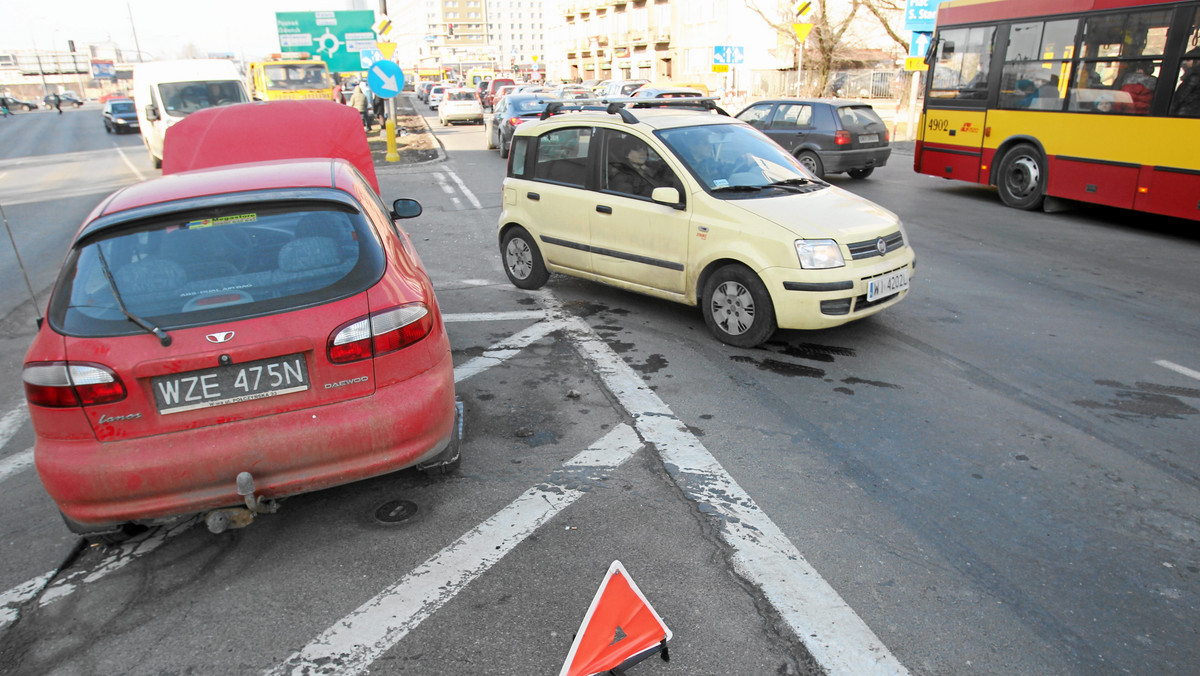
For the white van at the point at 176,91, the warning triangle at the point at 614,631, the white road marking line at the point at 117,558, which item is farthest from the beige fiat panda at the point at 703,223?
the white van at the point at 176,91

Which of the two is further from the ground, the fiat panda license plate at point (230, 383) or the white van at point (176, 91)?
the white van at point (176, 91)

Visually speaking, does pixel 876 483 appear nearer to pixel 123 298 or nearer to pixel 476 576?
pixel 476 576

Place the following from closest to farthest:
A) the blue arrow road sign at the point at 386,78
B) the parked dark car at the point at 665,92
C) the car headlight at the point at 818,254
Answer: the car headlight at the point at 818,254
the blue arrow road sign at the point at 386,78
the parked dark car at the point at 665,92

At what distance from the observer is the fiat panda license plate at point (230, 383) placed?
309 centimetres

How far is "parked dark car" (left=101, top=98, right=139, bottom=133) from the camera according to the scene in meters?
33.3

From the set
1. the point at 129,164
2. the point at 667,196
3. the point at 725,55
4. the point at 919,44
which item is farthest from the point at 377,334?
the point at 725,55

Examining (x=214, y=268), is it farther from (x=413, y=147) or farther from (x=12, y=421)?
(x=413, y=147)

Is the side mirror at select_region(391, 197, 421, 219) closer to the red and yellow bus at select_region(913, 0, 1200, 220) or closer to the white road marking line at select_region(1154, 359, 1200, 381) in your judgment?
the white road marking line at select_region(1154, 359, 1200, 381)

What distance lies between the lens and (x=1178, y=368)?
5.53 metres

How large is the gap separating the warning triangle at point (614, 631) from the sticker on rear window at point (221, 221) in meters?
2.21

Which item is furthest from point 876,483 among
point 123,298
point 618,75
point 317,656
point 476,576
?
point 618,75

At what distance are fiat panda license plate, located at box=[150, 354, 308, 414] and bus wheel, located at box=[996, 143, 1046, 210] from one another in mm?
12058

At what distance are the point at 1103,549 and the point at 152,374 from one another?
408 cm

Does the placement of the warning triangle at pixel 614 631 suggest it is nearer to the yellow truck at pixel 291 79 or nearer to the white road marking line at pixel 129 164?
the white road marking line at pixel 129 164
